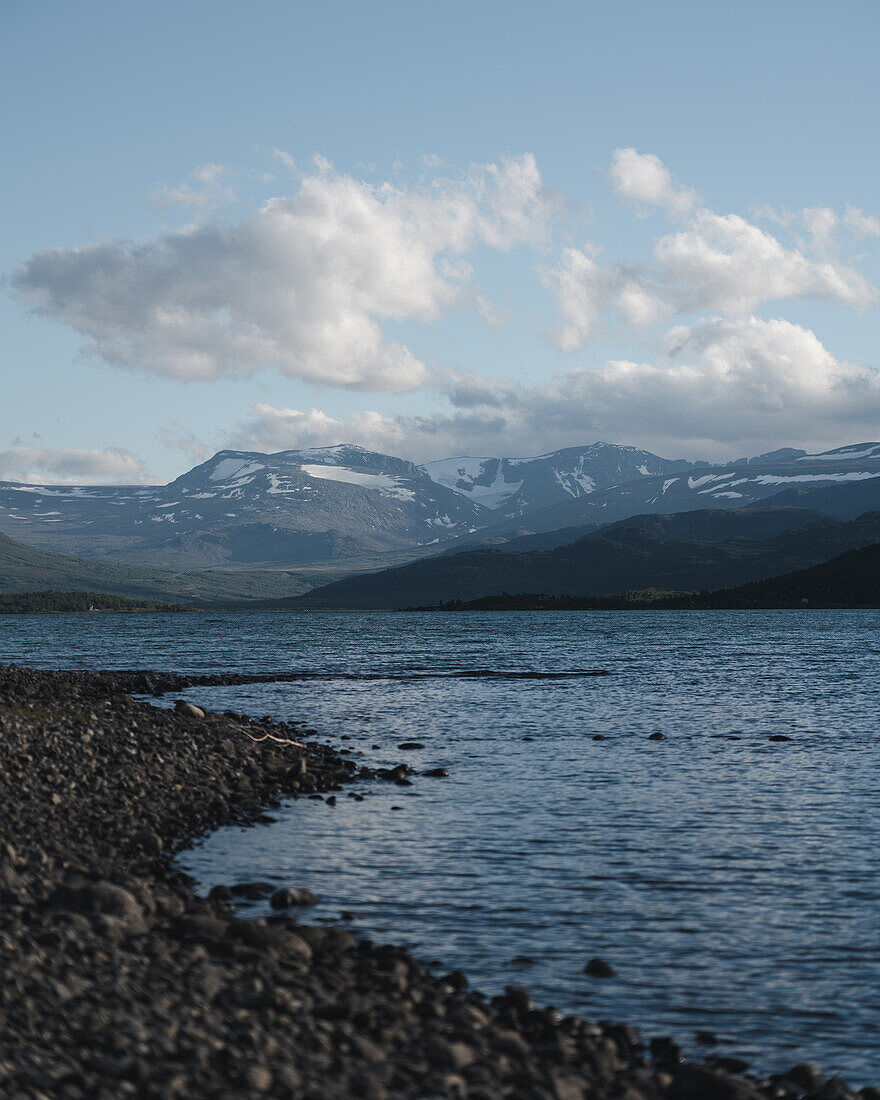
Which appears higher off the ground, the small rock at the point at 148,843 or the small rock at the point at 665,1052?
the small rock at the point at 148,843

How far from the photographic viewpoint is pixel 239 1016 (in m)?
14.4

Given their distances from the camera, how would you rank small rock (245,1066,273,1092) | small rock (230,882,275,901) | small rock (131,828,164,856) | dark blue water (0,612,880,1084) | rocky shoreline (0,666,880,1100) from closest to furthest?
small rock (245,1066,273,1092) < rocky shoreline (0,666,880,1100) < dark blue water (0,612,880,1084) < small rock (230,882,275,901) < small rock (131,828,164,856)

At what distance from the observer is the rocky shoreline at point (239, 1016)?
41.8ft

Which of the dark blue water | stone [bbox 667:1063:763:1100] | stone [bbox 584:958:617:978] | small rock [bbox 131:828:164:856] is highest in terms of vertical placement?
small rock [bbox 131:828:164:856]

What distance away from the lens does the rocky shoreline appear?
12.7 m

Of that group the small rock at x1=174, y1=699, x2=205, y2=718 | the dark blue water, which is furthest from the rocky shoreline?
the small rock at x1=174, y1=699, x2=205, y2=718

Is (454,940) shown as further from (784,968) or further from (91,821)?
(91,821)

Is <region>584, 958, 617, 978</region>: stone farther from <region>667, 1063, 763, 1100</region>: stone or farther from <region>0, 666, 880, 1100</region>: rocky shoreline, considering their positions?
<region>667, 1063, 763, 1100</region>: stone

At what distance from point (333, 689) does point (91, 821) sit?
50823mm

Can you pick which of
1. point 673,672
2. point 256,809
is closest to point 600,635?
point 673,672

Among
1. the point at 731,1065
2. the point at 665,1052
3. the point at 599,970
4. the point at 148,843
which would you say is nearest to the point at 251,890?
the point at 148,843

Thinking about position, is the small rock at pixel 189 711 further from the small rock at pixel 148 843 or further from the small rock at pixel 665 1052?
the small rock at pixel 665 1052

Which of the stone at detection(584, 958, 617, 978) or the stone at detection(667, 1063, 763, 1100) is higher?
the stone at detection(667, 1063, 763, 1100)

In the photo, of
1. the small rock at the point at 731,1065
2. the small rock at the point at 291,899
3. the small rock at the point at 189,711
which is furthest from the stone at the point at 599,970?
the small rock at the point at 189,711
